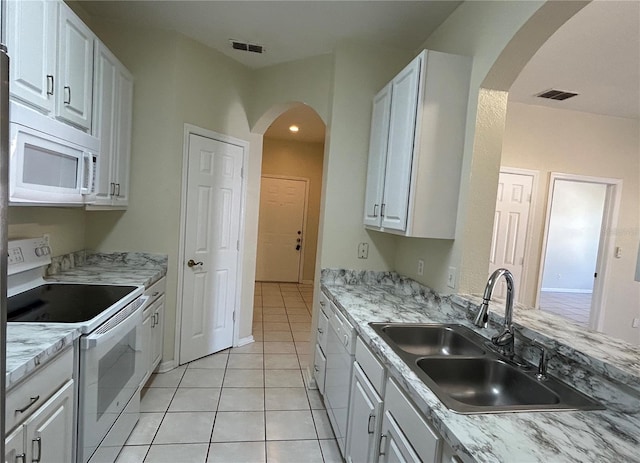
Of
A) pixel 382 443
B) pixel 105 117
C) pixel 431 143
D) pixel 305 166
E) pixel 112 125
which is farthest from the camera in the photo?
pixel 305 166

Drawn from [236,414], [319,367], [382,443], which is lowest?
[236,414]

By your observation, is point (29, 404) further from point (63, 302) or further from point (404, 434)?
point (404, 434)

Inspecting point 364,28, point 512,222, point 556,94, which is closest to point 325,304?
point 364,28

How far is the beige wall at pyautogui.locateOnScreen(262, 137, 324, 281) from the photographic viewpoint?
6.43 metres

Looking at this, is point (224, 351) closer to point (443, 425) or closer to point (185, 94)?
point (185, 94)

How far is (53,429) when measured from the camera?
124 centimetres

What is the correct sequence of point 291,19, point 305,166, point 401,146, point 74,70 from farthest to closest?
point 305,166, point 291,19, point 401,146, point 74,70

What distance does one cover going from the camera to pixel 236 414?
233 cm

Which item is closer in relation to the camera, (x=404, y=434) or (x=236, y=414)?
(x=404, y=434)

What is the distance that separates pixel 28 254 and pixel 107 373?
2.79ft

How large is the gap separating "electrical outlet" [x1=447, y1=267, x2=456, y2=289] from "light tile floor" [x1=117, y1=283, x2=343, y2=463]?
1210mm

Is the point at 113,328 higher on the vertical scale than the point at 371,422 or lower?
higher

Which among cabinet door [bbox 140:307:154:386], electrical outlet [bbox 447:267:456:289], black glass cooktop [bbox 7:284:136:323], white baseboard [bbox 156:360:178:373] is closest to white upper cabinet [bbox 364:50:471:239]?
electrical outlet [bbox 447:267:456:289]

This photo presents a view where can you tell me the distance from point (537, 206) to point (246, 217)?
3.35m
